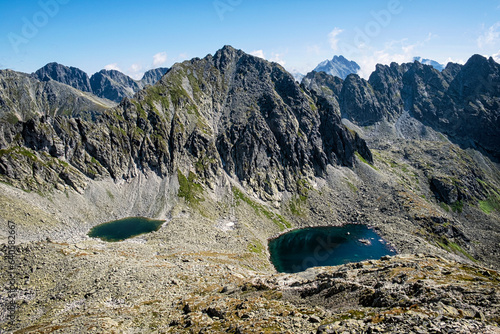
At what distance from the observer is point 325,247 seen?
10900 cm

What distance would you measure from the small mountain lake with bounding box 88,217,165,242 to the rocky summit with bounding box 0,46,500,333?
4.07m

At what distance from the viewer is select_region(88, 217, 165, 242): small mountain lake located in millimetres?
93500

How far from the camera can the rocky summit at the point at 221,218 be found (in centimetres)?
3069

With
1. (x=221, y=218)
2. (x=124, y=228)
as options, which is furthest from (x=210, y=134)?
(x=124, y=228)

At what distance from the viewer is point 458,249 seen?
4788 inches

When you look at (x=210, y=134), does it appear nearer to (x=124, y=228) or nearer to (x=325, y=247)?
(x=124, y=228)

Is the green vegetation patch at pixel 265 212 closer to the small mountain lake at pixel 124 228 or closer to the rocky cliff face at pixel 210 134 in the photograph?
the rocky cliff face at pixel 210 134

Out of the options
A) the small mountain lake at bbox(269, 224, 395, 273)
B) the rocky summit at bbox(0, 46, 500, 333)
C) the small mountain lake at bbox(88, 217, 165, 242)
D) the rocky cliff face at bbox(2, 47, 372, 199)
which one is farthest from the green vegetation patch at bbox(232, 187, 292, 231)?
the small mountain lake at bbox(88, 217, 165, 242)

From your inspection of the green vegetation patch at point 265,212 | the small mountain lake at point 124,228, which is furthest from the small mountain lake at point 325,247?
the small mountain lake at point 124,228

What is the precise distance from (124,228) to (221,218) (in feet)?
131

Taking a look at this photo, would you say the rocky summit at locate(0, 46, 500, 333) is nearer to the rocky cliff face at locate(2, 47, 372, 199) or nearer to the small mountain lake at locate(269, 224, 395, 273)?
the rocky cliff face at locate(2, 47, 372, 199)

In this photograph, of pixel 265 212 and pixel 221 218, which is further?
pixel 265 212

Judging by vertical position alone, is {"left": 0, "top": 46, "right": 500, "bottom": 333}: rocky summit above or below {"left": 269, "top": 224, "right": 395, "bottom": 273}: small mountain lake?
above

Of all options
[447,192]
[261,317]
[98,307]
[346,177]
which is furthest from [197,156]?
[447,192]
